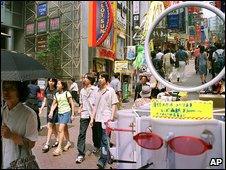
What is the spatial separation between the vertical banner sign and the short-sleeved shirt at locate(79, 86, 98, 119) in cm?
438

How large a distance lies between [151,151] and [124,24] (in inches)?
55.8

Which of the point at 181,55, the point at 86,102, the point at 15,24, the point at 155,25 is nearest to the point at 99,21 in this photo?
the point at 155,25

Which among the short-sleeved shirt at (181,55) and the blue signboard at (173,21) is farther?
the short-sleeved shirt at (181,55)

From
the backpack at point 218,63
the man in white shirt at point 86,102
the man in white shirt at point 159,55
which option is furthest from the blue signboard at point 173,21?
the man in white shirt at point 86,102

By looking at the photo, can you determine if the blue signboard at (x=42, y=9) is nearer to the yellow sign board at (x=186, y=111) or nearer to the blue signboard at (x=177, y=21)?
the blue signboard at (x=177, y=21)

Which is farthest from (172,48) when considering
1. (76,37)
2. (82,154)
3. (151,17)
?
(82,154)

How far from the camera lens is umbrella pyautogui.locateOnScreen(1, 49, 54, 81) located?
268cm

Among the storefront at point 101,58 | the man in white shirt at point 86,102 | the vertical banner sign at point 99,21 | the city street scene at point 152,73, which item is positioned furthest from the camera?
the man in white shirt at point 86,102

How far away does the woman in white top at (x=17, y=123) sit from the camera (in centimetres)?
291

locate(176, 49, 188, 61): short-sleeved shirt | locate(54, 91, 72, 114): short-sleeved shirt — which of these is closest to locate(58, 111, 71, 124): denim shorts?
locate(54, 91, 72, 114): short-sleeved shirt

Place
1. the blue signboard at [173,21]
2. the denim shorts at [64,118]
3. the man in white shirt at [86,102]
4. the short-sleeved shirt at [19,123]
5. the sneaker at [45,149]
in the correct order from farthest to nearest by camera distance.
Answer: the denim shorts at [64,118]
the sneaker at [45,149]
the man in white shirt at [86,102]
the short-sleeved shirt at [19,123]
the blue signboard at [173,21]

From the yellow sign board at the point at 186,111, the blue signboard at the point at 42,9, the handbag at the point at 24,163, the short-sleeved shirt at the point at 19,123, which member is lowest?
the handbag at the point at 24,163

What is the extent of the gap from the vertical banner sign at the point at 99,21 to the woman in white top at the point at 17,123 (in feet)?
3.15

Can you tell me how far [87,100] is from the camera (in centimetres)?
692
